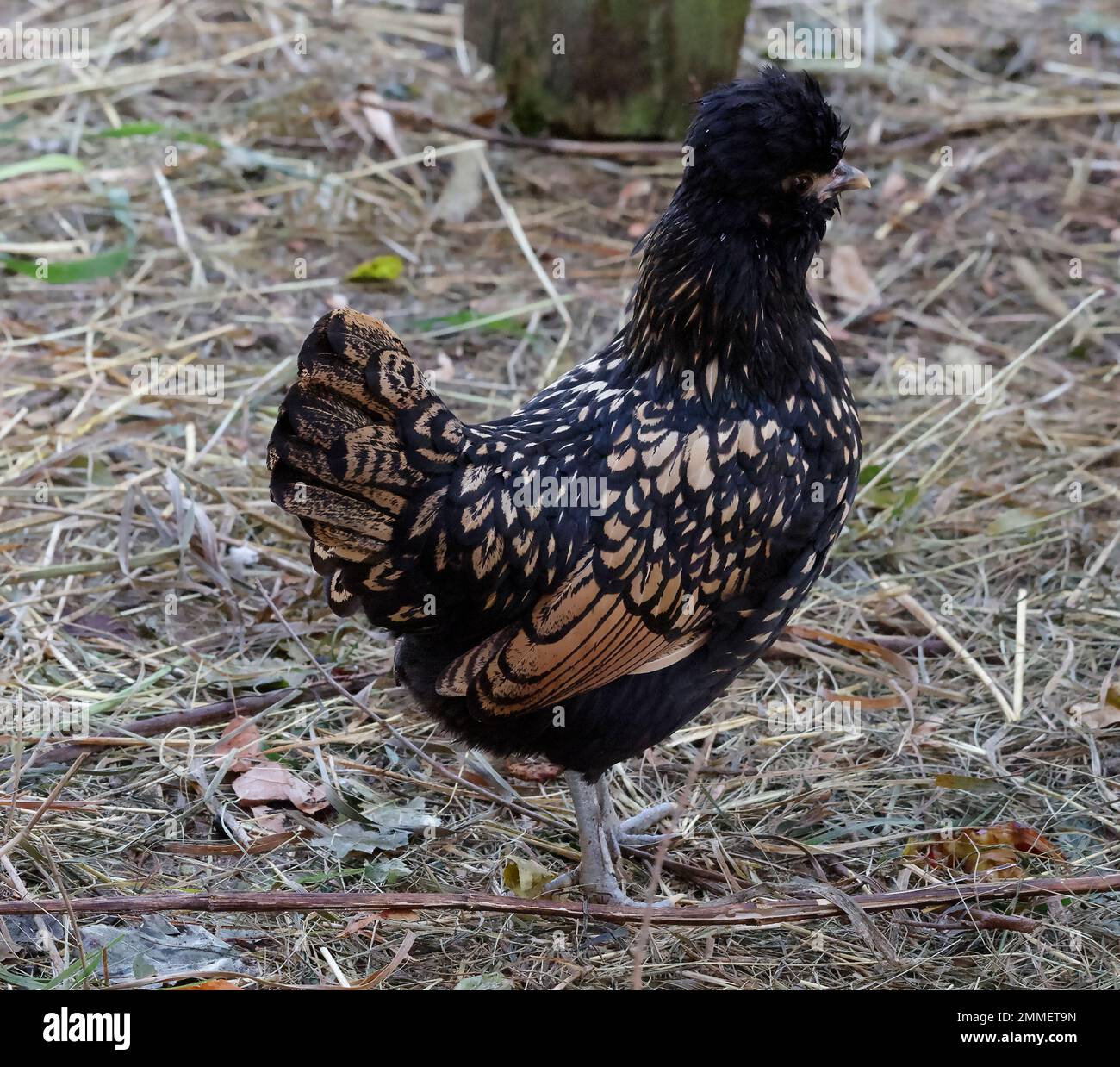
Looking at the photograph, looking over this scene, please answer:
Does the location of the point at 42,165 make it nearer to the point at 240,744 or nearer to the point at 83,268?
the point at 83,268

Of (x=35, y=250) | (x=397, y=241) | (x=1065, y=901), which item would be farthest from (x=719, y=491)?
(x=35, y=250)

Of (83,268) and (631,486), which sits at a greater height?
(83,268)

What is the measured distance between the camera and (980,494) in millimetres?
4641

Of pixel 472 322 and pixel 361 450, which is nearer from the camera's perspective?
pixel 361 450

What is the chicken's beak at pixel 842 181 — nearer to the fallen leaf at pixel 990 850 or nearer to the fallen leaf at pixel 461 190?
the fallen leaf at pixel 990 850

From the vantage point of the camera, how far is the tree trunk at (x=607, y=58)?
584 cm

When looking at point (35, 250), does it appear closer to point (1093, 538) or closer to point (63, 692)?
point (63, 692)

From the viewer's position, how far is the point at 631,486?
115 inches

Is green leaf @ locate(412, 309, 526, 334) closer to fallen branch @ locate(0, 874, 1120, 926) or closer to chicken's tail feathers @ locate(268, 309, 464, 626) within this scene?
chicken's tail feathers @ locate(268, 309, 464, 626)

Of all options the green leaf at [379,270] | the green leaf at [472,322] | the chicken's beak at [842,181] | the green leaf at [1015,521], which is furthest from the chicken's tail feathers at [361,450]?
the green leaf at [379,270]

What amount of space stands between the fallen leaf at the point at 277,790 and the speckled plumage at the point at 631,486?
564mm

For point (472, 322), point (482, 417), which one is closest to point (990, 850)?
point (482, 417)

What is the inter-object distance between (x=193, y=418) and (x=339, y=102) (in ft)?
7.62

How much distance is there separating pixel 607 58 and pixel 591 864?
4.10 metres
